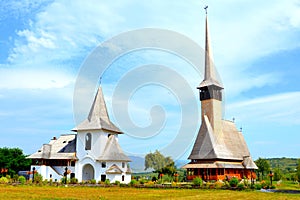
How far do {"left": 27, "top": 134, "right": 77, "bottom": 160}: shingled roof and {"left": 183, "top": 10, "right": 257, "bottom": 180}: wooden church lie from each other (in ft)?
61.7

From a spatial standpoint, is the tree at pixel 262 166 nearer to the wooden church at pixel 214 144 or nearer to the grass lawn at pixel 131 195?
the wooden church at pixel 214 144

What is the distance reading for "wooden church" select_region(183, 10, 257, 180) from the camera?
48.8m

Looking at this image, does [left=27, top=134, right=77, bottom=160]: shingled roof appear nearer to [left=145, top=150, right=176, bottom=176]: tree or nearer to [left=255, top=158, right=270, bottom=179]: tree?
[left=145, top=150, right=176, bottom=176]: tree

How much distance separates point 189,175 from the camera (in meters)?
50.4

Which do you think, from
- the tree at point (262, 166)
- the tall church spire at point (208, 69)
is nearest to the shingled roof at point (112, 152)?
the tall church spire at point (208, 69)

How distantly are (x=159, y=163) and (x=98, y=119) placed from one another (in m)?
16.8

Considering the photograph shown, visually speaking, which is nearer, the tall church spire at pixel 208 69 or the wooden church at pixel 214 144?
the wooden church at pixel 214 144

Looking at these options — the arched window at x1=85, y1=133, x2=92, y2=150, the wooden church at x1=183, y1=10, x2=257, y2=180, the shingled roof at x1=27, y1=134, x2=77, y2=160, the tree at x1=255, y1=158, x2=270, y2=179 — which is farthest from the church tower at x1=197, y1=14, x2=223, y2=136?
the shingled roof at x1=27, y1=134, x2=77, y2=160

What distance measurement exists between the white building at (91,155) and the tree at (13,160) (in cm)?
419

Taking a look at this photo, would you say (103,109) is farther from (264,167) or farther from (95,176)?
(264,167)

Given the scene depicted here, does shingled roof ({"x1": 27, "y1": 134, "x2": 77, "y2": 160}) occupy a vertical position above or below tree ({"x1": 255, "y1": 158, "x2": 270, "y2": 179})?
above

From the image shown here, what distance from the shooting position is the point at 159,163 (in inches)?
2438

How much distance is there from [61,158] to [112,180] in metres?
9.98

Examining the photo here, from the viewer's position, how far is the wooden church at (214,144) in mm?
48750
